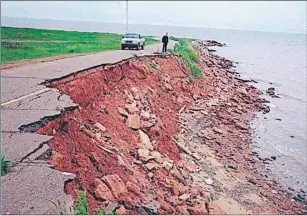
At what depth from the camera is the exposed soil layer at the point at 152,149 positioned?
6816mm

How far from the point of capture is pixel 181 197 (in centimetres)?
790

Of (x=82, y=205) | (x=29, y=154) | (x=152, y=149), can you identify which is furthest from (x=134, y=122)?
(x=82, y=205)

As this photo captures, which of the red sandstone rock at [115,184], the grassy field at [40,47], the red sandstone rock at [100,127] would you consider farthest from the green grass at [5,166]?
the grassy field at [40,47]

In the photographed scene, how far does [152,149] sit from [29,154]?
481 centimetres

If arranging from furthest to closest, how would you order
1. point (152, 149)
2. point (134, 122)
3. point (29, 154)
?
point (134, 122), point (152, 149), point (29, 154)

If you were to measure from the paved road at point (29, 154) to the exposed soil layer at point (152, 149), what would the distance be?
0.99 ft

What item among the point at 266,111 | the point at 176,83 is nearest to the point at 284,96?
the point at 266,111

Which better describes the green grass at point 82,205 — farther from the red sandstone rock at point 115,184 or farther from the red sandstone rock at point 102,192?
the red sandstone rock at point 115,184

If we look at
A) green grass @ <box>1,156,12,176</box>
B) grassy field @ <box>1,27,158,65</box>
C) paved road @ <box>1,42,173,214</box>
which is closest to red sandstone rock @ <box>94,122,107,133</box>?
paved road @ <box>1,42,173,214</box>

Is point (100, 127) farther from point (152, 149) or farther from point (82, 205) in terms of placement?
point (82, 205)

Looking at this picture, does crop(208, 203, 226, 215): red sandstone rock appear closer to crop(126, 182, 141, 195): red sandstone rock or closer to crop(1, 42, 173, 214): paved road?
crop(126, 182, 141, 195): red sandstone rock

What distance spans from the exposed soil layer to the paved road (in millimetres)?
302

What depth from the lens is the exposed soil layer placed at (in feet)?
22.4

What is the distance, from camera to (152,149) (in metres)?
10.4
